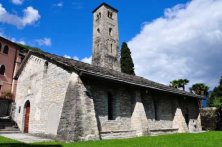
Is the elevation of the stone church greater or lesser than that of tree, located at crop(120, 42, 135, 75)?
lesser

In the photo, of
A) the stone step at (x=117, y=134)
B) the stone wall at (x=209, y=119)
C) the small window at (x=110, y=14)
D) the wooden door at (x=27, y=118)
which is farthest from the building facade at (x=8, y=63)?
the small window at (x=110, y=14)

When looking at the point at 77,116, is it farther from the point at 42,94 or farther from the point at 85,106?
the point at 42,94

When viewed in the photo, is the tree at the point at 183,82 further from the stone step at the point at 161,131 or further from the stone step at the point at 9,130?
the stone step at the point at 9,130

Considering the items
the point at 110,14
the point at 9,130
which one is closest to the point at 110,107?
the point at 9,130

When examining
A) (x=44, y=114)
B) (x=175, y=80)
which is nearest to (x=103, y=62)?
(x=175, y=80)

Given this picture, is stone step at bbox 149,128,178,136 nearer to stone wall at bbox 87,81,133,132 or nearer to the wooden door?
stone wall at bbox 87,81,133,132

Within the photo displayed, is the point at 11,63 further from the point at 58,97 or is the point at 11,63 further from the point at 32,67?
the point at 58,97

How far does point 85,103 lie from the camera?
1390 cm

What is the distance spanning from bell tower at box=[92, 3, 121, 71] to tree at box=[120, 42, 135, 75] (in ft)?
7.21

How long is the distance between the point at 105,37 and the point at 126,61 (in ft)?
25.5

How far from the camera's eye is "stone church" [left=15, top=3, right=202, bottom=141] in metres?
13.8

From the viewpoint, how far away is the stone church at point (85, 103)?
13.8 metres

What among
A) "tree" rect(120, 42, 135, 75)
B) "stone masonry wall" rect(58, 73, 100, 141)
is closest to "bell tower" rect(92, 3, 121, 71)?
"tree" rect(120, 42, 135, 75)

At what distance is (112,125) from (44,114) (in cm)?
498
